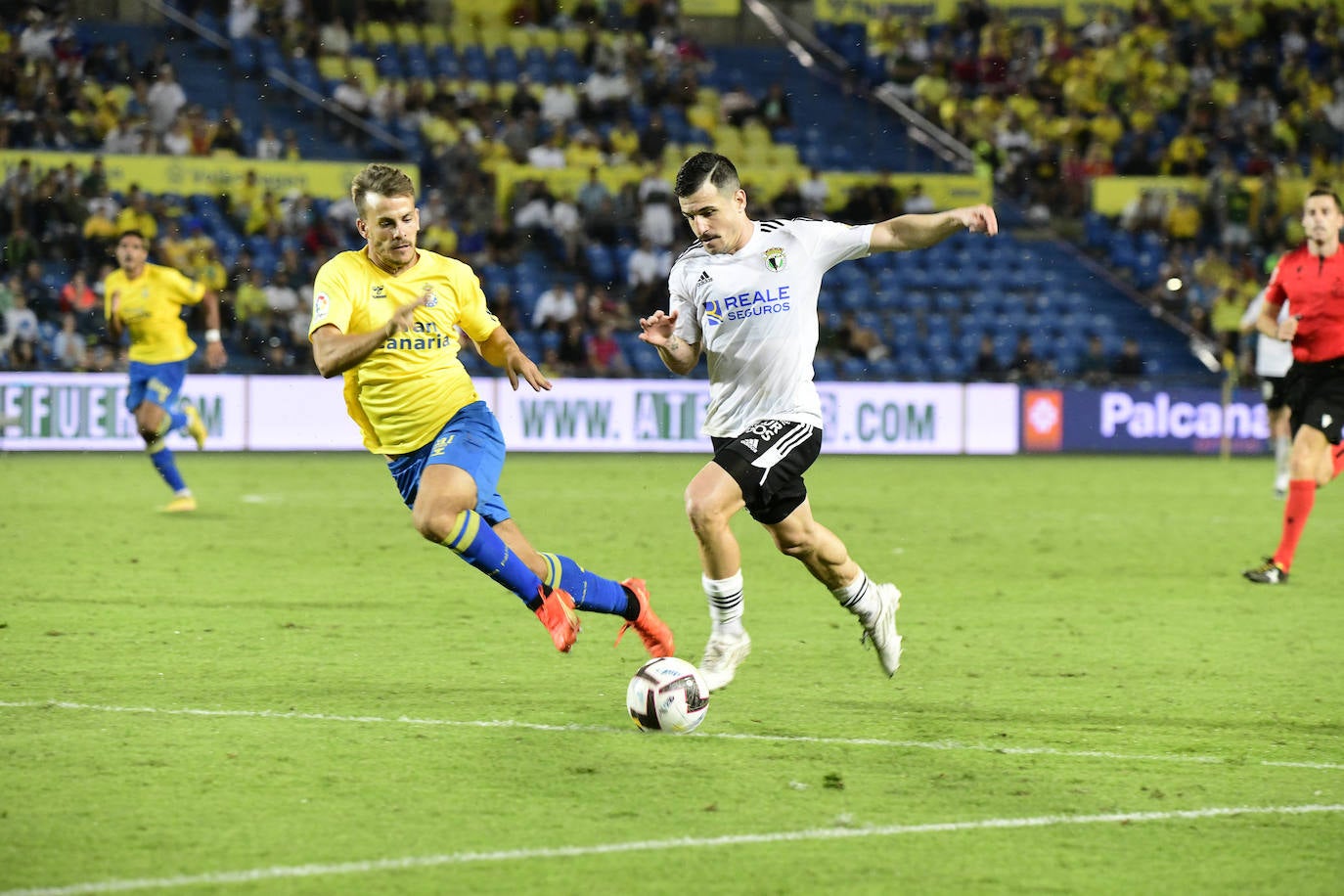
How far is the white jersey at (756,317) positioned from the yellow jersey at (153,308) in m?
8.69

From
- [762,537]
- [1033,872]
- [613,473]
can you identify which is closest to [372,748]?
[1033,872]

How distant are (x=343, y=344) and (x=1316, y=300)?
6896 millimetres

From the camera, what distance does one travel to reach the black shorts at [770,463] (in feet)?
22.6

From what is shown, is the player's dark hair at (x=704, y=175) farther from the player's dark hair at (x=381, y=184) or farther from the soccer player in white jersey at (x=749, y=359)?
the player's dark hair at (x=381, y=184)

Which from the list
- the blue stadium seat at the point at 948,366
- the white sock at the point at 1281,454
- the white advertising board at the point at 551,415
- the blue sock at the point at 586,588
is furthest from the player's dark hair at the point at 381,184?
the blue stadium seat at the point at 948,366

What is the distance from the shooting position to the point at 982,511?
1620cm

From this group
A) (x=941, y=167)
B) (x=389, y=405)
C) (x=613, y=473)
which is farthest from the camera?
(x=941, y=167)

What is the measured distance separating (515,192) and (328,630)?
1928cm

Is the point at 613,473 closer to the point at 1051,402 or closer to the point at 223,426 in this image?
the point at 223,426

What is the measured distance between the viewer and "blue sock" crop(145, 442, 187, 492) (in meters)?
14.8

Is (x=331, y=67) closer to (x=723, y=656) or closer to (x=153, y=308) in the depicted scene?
(x=153, y=308)

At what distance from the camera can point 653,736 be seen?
6207 mm

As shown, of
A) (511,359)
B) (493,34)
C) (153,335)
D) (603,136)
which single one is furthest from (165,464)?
(493,34)

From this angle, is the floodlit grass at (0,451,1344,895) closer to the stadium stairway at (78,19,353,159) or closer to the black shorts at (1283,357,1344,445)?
the black shorts at (1283,357,1344,445)
